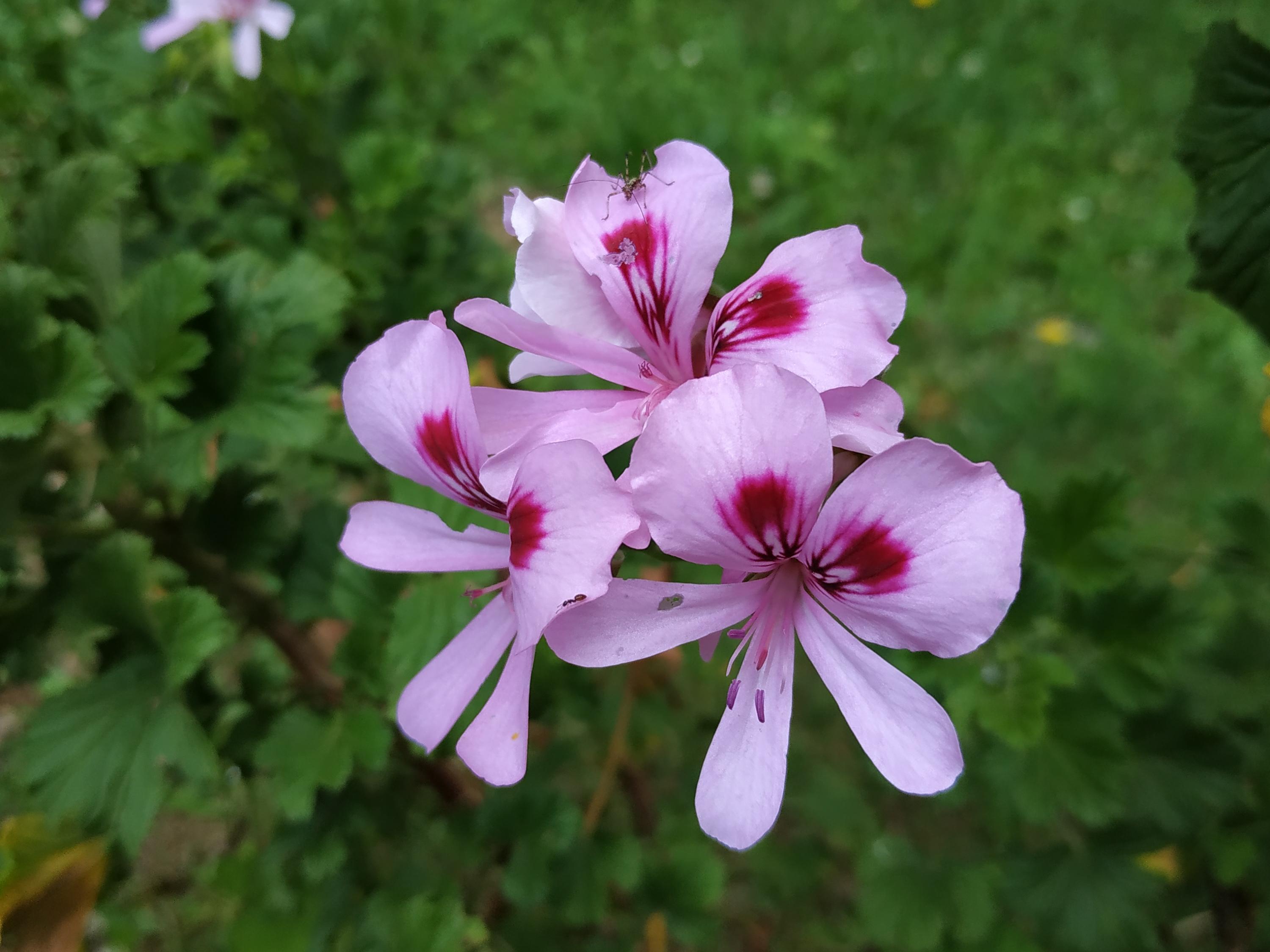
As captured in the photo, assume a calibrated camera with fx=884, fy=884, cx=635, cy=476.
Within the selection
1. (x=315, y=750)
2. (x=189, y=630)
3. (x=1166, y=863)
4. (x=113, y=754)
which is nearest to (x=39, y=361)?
(x=189, y=630)

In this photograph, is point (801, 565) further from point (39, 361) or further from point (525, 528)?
point (39, 361)

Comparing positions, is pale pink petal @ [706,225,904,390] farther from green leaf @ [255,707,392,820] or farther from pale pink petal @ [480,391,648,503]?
green leaf @ [255,707,392,820]

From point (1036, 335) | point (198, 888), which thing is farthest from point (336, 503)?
point (1036, 335)

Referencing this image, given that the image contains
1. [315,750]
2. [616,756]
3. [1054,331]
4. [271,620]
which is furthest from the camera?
[1054,331]

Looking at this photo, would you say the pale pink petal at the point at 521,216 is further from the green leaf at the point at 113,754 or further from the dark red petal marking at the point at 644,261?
the green leaf at the point at 113,754

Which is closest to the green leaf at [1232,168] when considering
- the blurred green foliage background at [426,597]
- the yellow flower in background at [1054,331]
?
the blurred green foliage background at [426,597]

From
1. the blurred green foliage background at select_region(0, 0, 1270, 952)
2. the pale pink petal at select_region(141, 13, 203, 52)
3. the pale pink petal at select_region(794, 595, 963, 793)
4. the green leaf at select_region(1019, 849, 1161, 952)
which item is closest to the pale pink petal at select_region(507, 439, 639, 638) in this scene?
the pale pink petal at select_region(794, 595, 963, 793)
